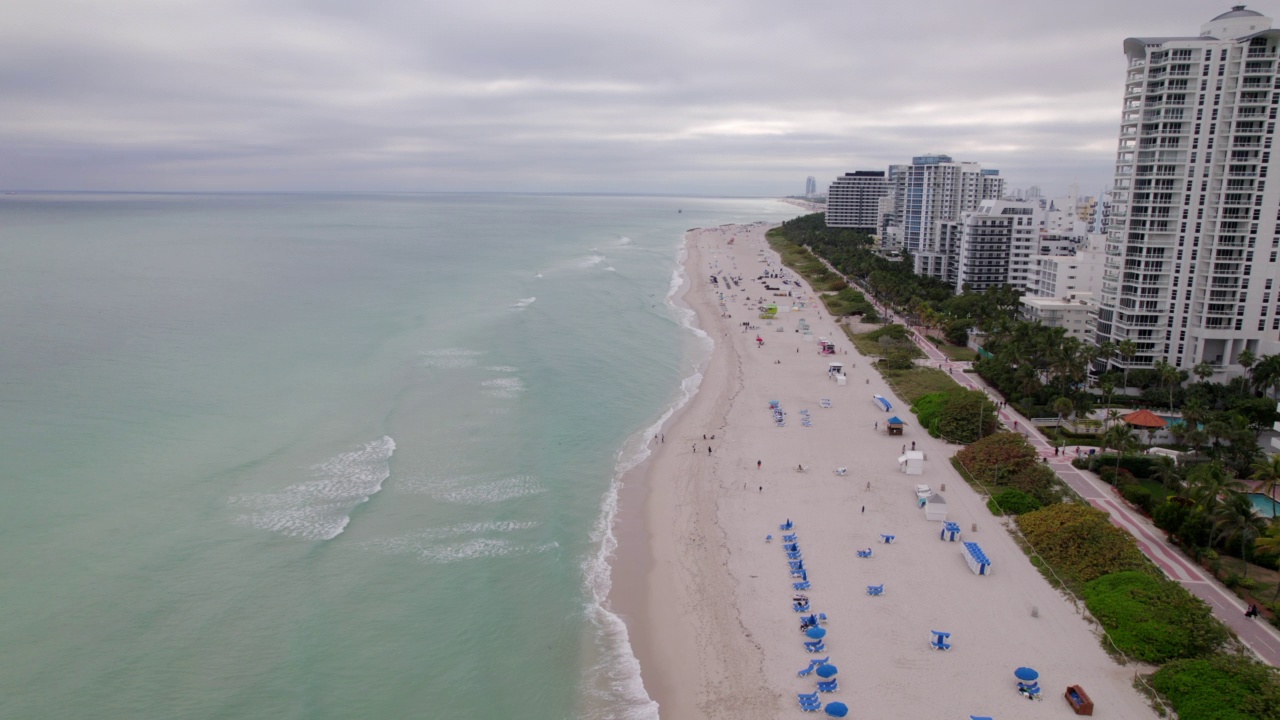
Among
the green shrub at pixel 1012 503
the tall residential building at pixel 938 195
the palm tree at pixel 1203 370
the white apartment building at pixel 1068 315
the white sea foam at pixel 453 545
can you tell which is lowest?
the white sea foam at pixel 453 545

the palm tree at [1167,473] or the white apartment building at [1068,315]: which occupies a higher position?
the white apartment building at [1068,315]

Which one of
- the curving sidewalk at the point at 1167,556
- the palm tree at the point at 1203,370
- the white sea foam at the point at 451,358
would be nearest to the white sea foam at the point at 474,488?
the white sea foam at the point at 451,358

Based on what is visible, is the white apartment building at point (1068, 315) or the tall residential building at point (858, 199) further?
the tall residential building at point (858, 199)

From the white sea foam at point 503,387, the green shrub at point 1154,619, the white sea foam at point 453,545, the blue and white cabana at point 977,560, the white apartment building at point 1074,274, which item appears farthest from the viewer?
the white apartment building at point 1074,274

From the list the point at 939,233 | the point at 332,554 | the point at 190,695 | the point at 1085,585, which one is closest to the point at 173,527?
the point at 332,554

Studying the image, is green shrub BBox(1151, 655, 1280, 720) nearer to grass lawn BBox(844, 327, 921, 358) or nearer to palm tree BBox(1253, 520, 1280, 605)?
palm tree BBox(1253, 520, 1280, 605)

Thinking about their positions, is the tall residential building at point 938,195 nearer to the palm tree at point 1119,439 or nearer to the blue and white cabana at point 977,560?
the palm tree at point 1119,439

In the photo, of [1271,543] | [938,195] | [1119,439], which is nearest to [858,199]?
[938,195]

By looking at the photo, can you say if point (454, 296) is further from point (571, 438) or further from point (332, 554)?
point (332, 554)
